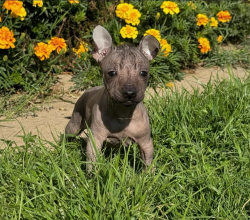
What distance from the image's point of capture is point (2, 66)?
5801 millimetres

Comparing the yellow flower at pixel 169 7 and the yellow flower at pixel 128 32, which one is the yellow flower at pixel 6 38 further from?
the yellow flower at pixel 169 7

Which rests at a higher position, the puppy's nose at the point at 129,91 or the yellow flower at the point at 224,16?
the puppy's nose at the point at 129,91

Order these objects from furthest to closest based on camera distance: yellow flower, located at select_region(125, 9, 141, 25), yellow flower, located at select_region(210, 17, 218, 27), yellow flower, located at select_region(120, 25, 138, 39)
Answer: yellow flower, located at select_region(210, 17, 218, 27) → yellow flower, located at select_region(125, 9, 141, 25) → yellow flower, located at select_region(120, 25, 138, 39)

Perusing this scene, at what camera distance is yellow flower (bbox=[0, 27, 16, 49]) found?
5422 mm

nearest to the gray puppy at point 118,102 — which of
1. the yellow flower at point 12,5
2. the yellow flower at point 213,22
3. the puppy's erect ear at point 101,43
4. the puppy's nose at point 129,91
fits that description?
the puppy's erect ear at point 101,43

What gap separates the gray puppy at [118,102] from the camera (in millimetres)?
3557

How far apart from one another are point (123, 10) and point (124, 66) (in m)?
2.78

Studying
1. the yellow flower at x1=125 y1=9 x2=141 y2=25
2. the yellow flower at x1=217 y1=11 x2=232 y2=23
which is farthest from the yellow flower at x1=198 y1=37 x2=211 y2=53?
the yellow flower at x1=125 y1=9 x2=141 y2=25

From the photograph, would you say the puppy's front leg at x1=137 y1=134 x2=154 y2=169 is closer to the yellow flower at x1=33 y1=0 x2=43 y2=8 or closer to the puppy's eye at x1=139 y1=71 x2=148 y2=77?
the puppy's eye at x1=139 y1=71 x2=148 y2=77

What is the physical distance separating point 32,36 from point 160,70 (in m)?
1.82

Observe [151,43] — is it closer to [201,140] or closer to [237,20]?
[201,140]

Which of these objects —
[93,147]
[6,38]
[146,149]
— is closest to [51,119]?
[6,38]

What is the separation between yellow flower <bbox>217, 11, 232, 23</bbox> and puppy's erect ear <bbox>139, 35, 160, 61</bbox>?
3.59m

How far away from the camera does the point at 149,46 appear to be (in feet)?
12.5
